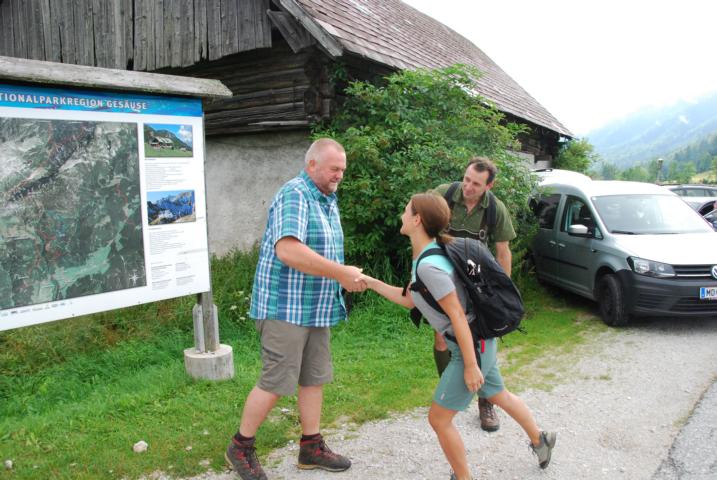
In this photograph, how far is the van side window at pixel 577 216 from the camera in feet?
23.4

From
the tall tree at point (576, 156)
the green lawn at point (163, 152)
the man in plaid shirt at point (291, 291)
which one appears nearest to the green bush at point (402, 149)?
the green lawn at point (163, 152)

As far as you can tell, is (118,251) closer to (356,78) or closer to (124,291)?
(124,291)

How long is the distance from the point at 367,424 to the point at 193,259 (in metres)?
1.85

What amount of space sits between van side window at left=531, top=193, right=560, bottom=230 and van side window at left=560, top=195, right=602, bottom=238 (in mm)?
244

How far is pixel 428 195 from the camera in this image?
8.84 feet

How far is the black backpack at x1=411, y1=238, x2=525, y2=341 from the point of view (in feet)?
8.87

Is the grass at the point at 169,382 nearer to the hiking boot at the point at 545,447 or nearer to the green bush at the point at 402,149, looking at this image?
the green bush at the point at 402,149

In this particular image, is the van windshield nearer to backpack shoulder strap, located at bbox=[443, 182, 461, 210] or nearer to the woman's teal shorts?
backpack shoulder strap, located at bbox=[443, 182, 461, 210]

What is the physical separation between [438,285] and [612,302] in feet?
16.0

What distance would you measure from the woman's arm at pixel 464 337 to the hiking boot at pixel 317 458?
1038mm

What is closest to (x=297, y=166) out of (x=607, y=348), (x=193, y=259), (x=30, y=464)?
(x=193, y=259)

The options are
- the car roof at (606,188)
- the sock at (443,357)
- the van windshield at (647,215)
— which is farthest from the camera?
the car roof at (606,188)

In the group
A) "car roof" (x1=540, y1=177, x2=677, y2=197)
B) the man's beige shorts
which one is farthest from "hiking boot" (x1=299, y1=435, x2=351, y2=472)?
"car roof" (x1=540, y1=177, x2=677, y2=197)

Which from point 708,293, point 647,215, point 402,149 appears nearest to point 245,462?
point 402,149
